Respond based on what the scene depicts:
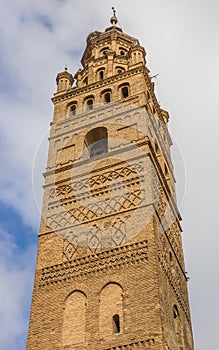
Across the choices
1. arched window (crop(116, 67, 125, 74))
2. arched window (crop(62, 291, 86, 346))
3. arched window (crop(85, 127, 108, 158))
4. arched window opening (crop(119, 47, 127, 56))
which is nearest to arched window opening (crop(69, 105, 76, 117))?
arched window (crop(85, 127, 108, 158))

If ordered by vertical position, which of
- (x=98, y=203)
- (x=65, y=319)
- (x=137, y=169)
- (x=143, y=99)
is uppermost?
(x=143, y=99)

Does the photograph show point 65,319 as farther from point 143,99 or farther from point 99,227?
point 143,99

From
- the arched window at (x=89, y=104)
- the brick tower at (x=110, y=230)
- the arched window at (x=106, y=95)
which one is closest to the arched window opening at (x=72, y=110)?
the brick tower at (x=110, y=230)

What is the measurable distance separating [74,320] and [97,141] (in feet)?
23.5

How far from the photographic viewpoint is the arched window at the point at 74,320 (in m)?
11.9

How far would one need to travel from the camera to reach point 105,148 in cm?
1736

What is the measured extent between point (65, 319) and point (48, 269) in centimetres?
168

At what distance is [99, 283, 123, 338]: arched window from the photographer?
11.7 meters

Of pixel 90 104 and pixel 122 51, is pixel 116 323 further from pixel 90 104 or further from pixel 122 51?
pixel 122 51

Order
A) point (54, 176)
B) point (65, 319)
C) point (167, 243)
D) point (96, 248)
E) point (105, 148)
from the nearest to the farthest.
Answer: point (65, 319)
point (96, 248)
point (167, 243)
point (54, 176)
point (105, 148)

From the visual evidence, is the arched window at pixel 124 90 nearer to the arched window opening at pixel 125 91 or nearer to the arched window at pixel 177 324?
the arched window opening at pixel 125 91

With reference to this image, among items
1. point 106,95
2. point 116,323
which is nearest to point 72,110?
point 106,95

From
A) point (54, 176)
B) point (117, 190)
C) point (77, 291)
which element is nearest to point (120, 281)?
point (77, 291)

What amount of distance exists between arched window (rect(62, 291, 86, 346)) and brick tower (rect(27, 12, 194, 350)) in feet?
0.08
